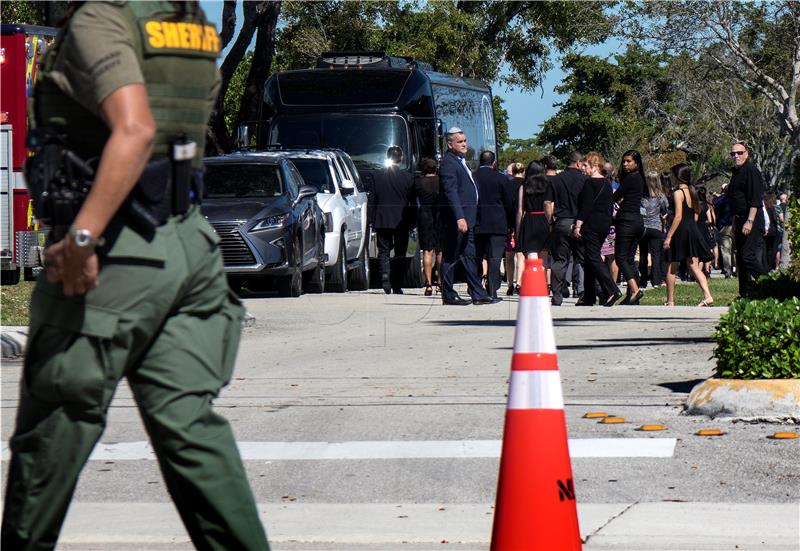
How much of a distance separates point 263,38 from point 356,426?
73.4 feet

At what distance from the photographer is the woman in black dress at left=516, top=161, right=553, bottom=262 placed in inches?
725

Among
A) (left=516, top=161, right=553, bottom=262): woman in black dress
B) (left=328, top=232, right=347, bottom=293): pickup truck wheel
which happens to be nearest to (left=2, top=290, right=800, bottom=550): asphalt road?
(left=516, top=161, right=553, bottom=262): woman in black dress

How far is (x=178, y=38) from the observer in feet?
12.7

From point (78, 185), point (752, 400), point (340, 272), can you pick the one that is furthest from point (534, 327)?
point (340, 272)

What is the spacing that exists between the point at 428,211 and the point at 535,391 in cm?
1578

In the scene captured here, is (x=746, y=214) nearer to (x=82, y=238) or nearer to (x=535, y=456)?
(x=535, y=456)

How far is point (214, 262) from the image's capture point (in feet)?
12.9

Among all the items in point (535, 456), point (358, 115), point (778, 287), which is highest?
point (358, 115)

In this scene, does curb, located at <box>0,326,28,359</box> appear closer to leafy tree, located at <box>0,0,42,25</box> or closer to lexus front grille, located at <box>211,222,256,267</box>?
lexus front grille, located at <box>211,222,256,267</box>

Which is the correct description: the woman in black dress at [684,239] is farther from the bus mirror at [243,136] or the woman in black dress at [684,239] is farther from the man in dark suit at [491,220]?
the bus mirror at [243,136]

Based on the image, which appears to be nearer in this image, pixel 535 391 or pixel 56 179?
pixel 56 179

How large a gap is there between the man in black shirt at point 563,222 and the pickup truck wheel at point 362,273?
4579 millimetres

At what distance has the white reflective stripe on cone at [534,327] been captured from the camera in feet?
16.7

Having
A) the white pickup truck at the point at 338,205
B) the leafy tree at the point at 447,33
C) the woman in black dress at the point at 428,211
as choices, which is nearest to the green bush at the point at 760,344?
the woman in black dress at the point at 428,211
